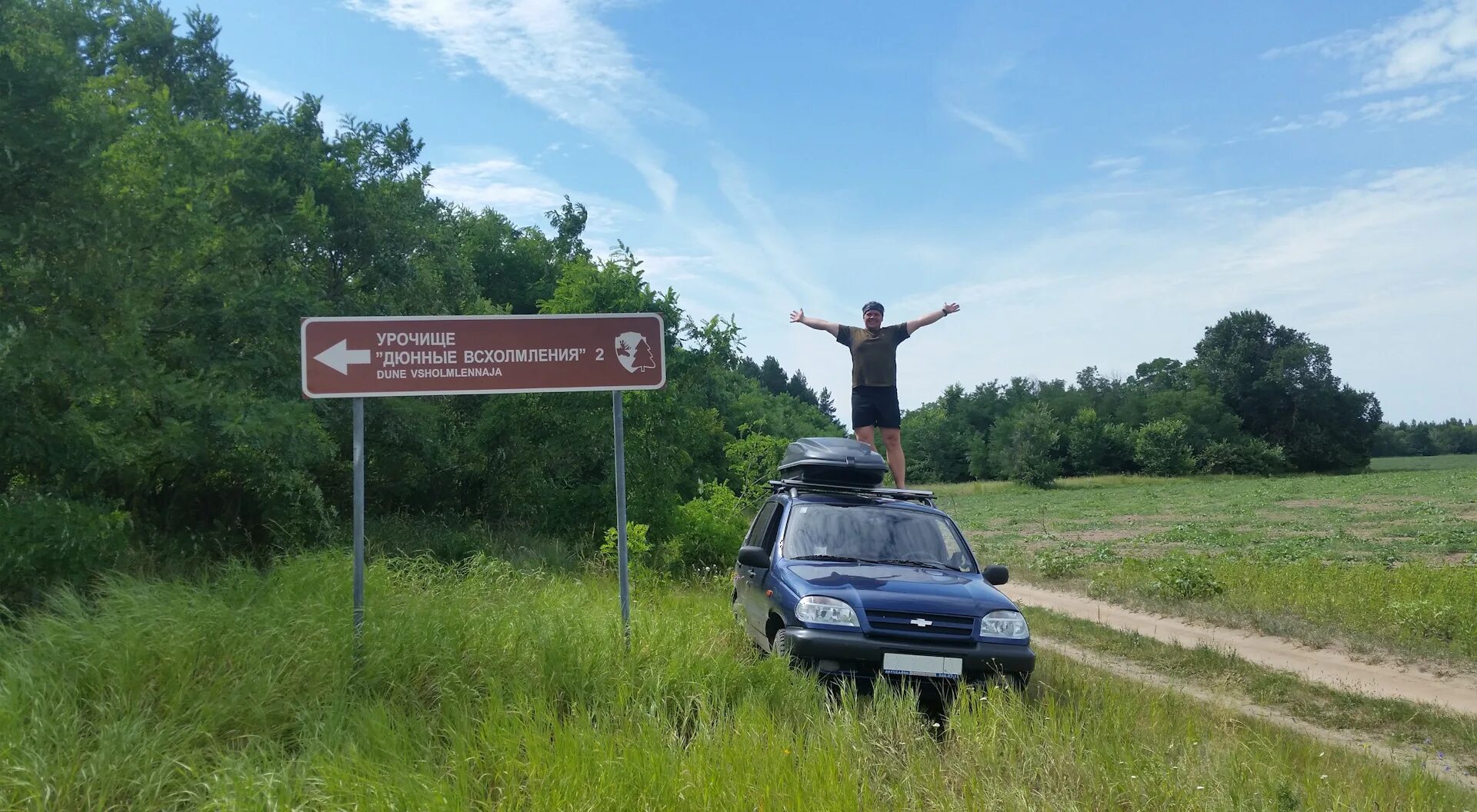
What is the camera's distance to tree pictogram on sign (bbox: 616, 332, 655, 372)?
678 centimetres

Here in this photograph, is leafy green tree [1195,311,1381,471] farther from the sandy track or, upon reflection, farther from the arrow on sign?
the arrow on sign

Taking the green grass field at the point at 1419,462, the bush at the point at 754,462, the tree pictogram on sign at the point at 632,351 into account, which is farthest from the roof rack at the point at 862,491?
the green grass field at the point at 1419,462

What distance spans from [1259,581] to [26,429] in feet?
49.8

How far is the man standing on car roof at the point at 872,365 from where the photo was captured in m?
10.4

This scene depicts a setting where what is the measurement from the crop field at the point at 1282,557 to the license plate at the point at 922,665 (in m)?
5.62

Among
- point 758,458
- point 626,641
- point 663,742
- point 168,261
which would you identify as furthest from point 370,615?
point 758,458

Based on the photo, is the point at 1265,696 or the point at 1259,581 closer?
the point at 1265,696

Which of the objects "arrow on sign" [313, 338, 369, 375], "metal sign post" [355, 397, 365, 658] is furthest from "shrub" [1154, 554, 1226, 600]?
"arrow on sign" [313, 338, 369, 375]

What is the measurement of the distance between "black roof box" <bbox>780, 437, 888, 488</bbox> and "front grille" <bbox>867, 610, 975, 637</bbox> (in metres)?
2.23

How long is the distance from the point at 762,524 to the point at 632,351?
8.77 feet

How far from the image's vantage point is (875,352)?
10.5 m

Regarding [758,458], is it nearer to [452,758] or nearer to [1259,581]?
[1259,581]

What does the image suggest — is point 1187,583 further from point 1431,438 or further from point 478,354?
point 1431,438

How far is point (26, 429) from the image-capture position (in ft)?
32.2
